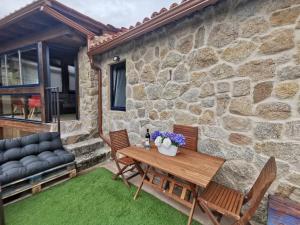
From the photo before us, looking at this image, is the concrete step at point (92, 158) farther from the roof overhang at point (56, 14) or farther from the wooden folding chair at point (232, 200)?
the roof overhang at point (56, 14)

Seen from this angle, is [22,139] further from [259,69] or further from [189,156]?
[259,69]

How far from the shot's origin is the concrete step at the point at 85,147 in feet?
11.9

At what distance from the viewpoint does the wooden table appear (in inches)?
69.2

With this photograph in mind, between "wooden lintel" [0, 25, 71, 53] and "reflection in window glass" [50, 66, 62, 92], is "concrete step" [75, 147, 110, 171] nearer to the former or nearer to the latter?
"wooden lintel" [0, 25, 71, 53]

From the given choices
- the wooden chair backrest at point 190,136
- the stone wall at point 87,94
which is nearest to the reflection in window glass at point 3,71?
the stone wall at point 87,94

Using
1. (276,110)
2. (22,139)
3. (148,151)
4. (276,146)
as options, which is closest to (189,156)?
(148,151)

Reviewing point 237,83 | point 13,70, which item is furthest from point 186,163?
point 13,70

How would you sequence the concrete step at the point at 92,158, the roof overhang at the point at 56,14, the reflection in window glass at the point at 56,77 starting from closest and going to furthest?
1. the concrete step at the point at 92,158
2. the roof overhang at the point at 56,14
3. the reflection in window glass at the point at 56,77

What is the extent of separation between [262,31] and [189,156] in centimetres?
181

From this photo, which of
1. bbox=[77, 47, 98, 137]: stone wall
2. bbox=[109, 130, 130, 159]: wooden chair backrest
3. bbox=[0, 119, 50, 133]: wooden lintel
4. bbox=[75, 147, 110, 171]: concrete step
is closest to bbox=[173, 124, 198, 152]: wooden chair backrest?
bbox=[109, 130, 130, 159]: wooden chair backrest

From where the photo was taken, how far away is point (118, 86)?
13.5ft

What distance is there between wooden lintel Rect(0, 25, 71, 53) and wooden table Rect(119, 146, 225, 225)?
3.50m

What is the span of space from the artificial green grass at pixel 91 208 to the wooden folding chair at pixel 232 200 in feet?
1.56

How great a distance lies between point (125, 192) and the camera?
103 inches
